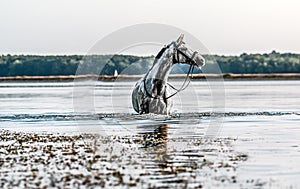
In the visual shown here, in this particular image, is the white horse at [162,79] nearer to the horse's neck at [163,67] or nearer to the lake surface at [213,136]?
the horse's neck at [163,67]

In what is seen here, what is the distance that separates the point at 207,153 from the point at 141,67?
19243 millimetres

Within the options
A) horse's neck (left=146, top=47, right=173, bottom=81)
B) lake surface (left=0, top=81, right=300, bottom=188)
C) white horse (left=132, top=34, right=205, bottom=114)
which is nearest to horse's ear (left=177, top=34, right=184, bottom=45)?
white horse (left=132, top=34, right=205, bottom=114)

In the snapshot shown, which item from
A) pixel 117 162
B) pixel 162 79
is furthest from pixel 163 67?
pixel 117 162

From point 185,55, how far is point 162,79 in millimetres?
1702

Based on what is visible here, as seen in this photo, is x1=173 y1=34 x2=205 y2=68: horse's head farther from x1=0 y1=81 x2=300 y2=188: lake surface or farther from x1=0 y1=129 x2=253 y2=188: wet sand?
x1=0 y1=129 x2=253 y2=188: wet sand

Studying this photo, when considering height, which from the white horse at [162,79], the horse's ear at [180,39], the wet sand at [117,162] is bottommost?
the wet sand at [117,162]

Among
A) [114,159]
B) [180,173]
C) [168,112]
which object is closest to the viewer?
[180,173]

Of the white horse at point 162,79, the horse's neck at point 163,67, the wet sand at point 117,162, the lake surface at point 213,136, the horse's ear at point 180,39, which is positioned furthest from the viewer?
the horse's ear at point 180,39

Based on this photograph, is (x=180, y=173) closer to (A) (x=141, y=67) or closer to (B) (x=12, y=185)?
(B) (x=12, y=185)

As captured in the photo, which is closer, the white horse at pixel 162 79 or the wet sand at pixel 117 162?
the wet sand at pixel 117 162

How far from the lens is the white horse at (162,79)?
34.7 meters

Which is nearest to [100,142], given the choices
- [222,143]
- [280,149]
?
[222,143]

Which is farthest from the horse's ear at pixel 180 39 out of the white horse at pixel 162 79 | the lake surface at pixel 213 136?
the lake surface at pixel 213 136

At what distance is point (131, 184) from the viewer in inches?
604
